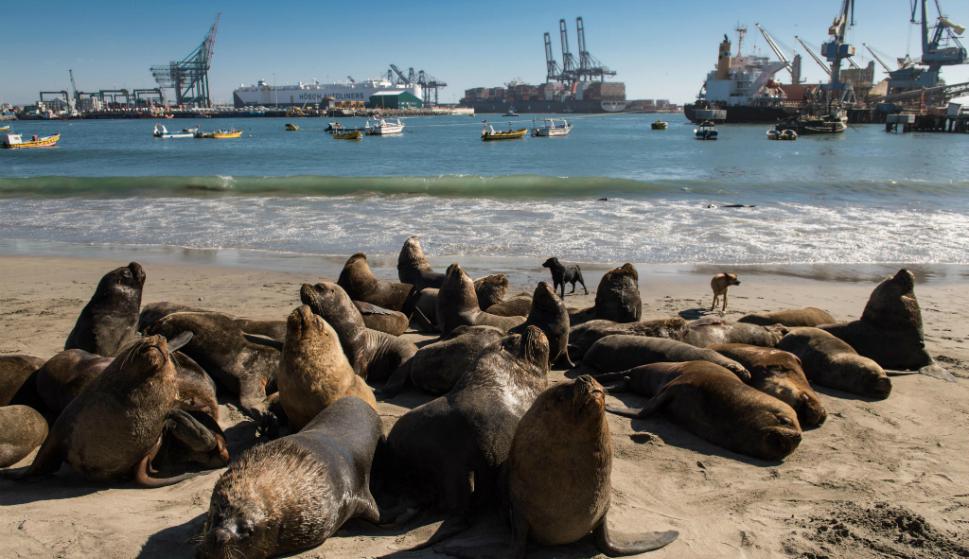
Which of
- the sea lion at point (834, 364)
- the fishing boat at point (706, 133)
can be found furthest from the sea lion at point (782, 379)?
the fishing boat at point (706, 133)

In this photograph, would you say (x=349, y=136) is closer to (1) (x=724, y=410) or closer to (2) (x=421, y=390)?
(2) (x=421, y=390)

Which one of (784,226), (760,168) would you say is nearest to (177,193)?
(784,226)

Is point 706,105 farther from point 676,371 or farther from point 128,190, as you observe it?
point 676,371

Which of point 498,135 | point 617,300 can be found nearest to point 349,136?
point 498,135

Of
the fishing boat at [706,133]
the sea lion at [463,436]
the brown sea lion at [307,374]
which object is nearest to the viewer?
the sea lion at [463,436]

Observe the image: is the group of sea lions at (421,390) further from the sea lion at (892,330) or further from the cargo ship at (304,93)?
the cargo ship at (304,93)

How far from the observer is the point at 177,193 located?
22.8 meters

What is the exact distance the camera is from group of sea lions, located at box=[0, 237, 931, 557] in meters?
3.35

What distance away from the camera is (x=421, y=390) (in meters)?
5.92

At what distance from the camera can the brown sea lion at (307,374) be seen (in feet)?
14.8

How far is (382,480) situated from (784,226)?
45.2 ft

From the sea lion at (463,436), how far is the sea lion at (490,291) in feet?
12.3

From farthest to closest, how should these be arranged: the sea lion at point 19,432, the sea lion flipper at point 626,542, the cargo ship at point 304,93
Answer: the cargo ship at point 304,93
the sea lion at point 19,432
the sea lion flipper at point 626,542

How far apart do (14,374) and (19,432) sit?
2.02ft
